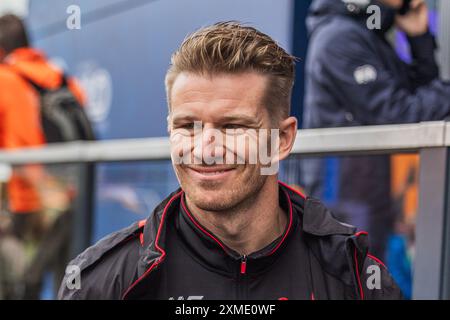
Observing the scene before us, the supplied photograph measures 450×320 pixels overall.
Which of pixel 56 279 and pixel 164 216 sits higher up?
pixel 164 216

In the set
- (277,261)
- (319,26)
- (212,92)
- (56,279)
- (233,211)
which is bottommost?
(56,279)

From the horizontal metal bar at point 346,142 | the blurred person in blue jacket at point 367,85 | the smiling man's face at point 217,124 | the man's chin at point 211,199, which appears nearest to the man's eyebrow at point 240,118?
the smiling man's face at point 217,124

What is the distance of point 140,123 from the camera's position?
314 cm

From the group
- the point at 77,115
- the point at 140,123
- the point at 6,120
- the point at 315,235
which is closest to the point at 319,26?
the point at 140,123

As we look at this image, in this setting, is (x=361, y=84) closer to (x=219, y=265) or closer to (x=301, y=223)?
(x=301, y=223)

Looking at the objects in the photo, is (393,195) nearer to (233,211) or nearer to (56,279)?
(233,211)

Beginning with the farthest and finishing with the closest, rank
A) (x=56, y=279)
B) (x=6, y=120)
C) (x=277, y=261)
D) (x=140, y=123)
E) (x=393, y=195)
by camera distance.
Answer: (x=6, y=120), (x=56, y=279), (x=140, y=123), (x=393, y=195), (x=277, y=261)

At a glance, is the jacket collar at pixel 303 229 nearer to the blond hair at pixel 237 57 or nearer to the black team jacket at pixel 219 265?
the black team jacket at pixel 219 265

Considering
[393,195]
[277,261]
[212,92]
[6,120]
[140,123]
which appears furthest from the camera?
[6,120]

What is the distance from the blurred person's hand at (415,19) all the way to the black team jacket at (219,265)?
3.12 feet

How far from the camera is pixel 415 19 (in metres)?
2.51

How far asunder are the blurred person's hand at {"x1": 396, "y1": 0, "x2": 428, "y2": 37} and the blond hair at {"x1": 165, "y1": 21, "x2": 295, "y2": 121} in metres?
0.97

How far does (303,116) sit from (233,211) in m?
1.04

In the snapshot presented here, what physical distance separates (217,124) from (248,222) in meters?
0.24
